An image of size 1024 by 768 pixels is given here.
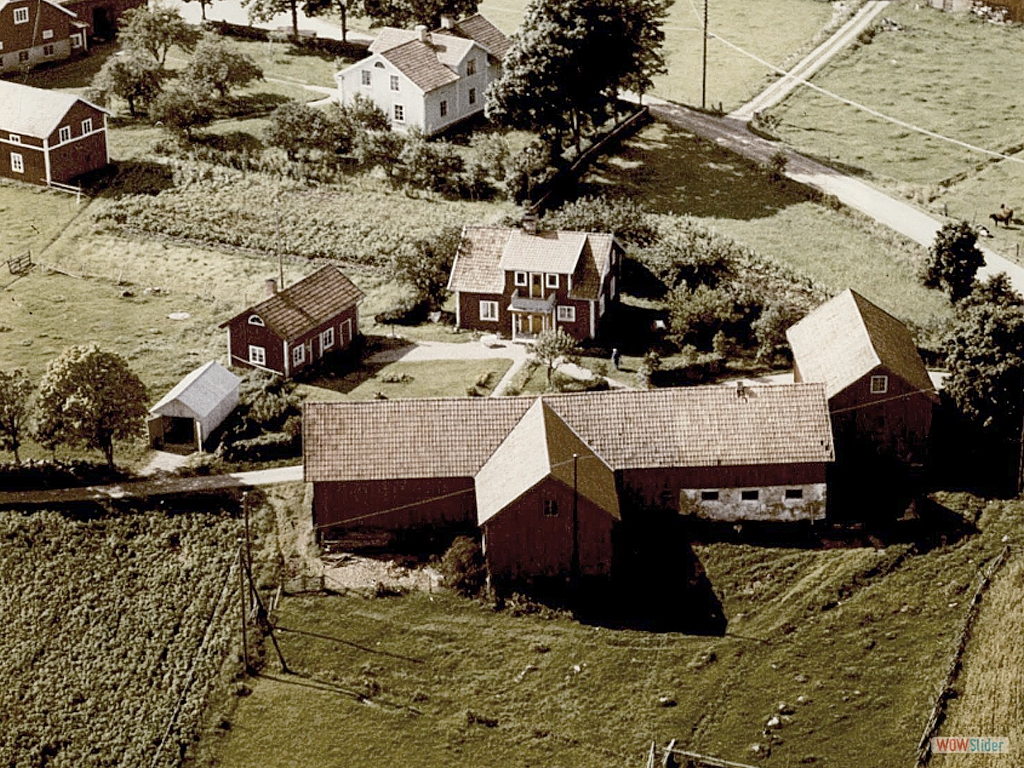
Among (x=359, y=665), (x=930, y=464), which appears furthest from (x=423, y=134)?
(x=359, y=665)

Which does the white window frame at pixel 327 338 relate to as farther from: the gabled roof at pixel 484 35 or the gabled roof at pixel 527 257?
the gabled roof at pixel 484 35

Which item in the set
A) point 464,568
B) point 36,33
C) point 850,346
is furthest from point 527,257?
point 36,33

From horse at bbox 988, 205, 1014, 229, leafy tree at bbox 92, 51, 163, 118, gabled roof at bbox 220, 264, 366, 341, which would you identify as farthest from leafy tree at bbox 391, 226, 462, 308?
horse at bbox 988, 205, 1014, 229

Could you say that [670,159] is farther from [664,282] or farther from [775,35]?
[775,35]

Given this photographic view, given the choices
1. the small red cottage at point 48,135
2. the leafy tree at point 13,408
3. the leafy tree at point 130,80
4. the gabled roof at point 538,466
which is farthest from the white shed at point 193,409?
the leafy tree at point 130,80

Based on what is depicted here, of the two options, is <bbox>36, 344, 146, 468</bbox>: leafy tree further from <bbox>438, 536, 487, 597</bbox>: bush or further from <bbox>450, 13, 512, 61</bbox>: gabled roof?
<bbox>450, 13, 512, 61</bbox>: gabled roof

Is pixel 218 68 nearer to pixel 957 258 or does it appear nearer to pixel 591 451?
pixel 957 258
